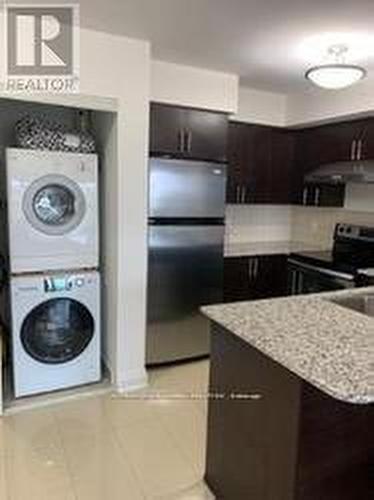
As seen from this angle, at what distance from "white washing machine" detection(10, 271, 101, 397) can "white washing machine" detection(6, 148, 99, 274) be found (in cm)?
13

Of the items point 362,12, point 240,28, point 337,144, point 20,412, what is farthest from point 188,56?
point 20,412

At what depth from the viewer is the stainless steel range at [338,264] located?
Answer: 11.6ft

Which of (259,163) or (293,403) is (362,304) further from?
(259,163)

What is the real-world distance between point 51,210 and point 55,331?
2.95 ft

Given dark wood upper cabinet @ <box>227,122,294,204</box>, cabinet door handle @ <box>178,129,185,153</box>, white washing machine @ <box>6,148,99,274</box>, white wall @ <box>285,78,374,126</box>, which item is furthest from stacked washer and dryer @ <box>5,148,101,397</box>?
white wall @ <box>285,78,374,126</box>

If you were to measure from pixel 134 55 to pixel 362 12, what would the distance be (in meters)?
1.46

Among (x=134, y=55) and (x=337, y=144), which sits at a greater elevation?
(x=134, y=55)

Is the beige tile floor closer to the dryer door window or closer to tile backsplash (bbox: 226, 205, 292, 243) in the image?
the dryer door window

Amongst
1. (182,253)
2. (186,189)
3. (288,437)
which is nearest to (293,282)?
(182,253)

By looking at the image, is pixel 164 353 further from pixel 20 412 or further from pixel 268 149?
pixel 268 149

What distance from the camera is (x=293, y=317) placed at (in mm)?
1906

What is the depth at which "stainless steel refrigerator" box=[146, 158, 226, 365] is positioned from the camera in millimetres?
3352

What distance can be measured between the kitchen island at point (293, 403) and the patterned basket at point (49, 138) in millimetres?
1717

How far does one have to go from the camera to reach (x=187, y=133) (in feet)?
11.3
